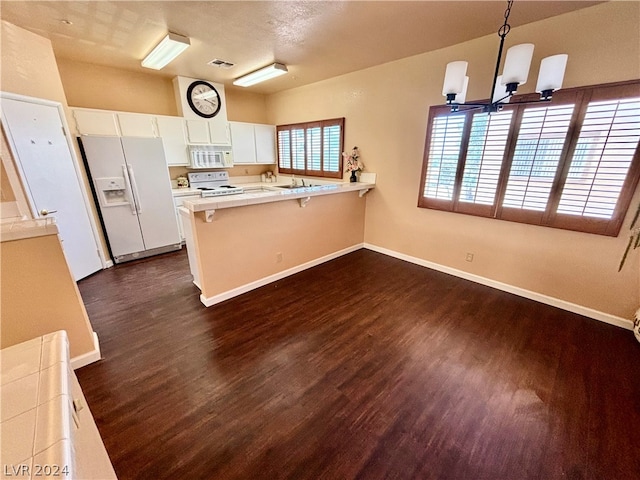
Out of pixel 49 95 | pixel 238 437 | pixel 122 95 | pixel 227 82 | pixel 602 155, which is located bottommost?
pixel 238 437

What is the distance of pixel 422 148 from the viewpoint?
3350mm

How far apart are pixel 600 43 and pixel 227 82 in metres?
4.80

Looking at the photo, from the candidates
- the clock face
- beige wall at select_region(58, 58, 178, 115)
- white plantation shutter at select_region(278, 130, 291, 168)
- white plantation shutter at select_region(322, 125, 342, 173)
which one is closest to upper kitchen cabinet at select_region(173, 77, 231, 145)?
the clock face

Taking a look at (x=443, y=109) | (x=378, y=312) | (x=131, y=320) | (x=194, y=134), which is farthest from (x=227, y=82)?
(x=378, y=312)

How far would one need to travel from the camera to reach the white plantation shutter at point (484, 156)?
2.72 meters

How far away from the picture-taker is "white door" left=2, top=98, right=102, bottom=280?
260cm

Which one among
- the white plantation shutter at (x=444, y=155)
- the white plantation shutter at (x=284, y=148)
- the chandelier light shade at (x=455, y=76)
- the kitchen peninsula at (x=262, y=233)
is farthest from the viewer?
the white plantation shutter at (x=284, y=148)

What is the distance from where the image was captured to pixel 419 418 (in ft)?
5.24

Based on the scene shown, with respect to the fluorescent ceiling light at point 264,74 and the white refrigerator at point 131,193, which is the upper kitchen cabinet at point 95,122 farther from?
the fluorescent ceiling light at point 264,74

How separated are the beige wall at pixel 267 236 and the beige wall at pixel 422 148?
2.27 ft

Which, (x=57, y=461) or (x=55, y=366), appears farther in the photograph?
(x=55, y=366)

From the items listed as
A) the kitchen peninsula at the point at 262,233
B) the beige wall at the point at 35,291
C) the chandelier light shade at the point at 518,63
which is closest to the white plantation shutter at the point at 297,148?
the kitchen peninsula at the point at 262,233

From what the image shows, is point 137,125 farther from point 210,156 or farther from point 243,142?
point 243,142

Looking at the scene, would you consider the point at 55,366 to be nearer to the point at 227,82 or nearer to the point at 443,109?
the point at 443,109
